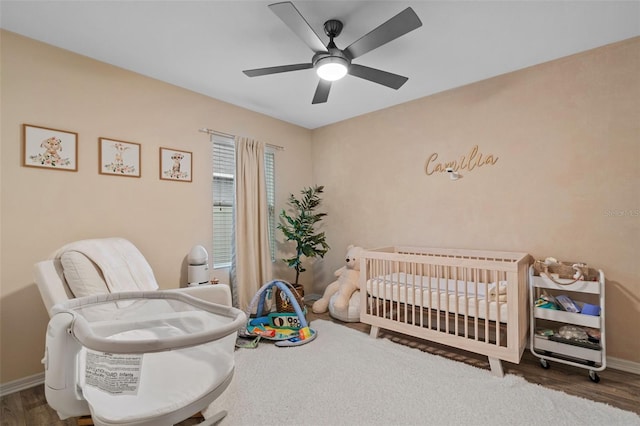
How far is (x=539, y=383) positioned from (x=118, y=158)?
3.71 meters

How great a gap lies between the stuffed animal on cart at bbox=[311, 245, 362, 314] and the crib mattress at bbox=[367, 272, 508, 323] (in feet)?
1.74

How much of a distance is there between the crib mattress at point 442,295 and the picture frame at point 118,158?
2.42 metres

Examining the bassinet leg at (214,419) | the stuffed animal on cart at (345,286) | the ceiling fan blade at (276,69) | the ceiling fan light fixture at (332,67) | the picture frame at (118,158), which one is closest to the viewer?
the bassinet leg at (214,419)

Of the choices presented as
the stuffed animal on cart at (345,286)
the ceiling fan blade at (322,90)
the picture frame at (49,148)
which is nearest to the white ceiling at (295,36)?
the ceiling fan blade at (322,90)

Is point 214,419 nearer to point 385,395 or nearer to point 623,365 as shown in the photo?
point 385,395

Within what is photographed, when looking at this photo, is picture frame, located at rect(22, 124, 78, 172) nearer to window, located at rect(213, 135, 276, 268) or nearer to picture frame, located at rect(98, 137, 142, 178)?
picture frame, located at rect(98, 137, 142, 178)

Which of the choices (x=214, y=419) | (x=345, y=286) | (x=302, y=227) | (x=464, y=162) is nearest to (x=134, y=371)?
(x=214, y=419)

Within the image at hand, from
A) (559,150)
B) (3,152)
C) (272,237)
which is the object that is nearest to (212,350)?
(3,152)

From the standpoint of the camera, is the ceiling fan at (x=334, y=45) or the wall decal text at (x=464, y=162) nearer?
the ceiling fan at (x=334, y=45)

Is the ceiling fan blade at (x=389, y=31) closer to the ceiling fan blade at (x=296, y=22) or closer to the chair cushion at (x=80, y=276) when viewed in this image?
the ceiling fan blade at (x=296, y=22)

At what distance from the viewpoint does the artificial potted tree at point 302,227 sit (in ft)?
12.5

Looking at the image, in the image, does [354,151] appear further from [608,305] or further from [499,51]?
[608,305]

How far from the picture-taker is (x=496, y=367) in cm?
216

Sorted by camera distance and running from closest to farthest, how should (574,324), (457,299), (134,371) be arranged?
(134,371), (574,324), (457,299)
